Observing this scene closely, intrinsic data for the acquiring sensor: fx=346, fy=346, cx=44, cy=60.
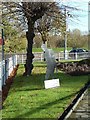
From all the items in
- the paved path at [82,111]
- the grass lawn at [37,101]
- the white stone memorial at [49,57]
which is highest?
the white stone memorial at [49,57]

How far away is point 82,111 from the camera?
10250 millimetres

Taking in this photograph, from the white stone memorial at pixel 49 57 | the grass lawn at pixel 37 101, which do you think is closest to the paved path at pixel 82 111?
the grass lawn at pixel 37 101

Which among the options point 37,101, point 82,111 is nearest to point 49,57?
point 37,101

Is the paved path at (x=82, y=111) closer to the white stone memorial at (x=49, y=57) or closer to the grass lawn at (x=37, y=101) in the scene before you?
the grass lawn at (x=37, y=101)

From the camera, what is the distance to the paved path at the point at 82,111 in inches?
371

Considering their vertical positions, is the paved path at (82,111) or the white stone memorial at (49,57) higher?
the white stone memorial at (49,57)

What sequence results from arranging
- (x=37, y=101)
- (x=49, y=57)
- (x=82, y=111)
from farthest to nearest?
1. (x=49, y=57)
2. (x=37, y=101)
3. (x=82, y=111)

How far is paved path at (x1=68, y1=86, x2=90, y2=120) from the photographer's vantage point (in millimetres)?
9422

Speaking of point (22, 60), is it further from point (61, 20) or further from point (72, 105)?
point (72, 105)

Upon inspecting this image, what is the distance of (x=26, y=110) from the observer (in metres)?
10.1

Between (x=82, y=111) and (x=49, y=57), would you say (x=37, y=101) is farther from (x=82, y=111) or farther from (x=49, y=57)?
(x=49, y=57)

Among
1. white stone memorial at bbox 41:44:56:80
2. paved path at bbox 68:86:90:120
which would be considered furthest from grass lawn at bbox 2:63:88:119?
white stone memorial at bbox 41:44:56:80

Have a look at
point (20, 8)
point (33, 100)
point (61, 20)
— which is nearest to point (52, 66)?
point (33, 100)

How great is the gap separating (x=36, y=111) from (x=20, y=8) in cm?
1110
